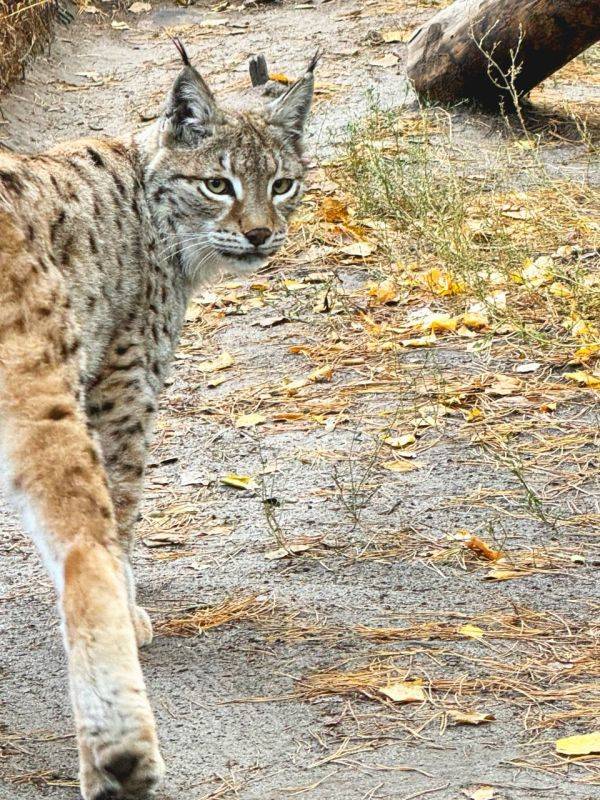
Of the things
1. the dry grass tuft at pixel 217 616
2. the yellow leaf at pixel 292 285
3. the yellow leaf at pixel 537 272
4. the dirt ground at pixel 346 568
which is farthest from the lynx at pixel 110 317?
the yellow leaf at pixel 292 285

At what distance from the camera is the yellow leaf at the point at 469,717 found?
3.28 meters

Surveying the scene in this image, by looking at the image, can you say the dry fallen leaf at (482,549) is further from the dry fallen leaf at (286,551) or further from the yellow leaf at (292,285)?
the yellow leaf at (292,285)

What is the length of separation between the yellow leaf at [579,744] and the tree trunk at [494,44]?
5400mm

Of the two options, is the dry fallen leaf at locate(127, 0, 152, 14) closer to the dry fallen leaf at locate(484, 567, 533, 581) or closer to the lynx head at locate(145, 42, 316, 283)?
the lynx head at locate(145, 42, 316, 283)

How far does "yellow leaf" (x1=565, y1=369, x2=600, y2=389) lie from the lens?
5.54 m

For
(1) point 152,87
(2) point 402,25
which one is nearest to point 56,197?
(1) point 152,87

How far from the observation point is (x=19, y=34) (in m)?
10.5

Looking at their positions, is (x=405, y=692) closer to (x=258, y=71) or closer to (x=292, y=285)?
(x=292, y=285)

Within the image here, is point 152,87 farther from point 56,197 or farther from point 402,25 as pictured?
point 56,197

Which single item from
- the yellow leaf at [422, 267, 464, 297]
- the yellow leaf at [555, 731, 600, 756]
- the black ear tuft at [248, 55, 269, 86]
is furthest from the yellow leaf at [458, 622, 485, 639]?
the black ear tuft at [248, 55, 269, 86]

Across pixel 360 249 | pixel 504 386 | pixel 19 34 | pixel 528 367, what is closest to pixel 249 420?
pixel 504 386

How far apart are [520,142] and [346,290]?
2.25 metres

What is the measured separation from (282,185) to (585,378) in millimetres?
1721

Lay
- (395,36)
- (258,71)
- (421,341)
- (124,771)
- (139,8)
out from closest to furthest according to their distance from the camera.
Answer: (124,771) < (421,341) < (258,71) < (395,36) < (139,8)
